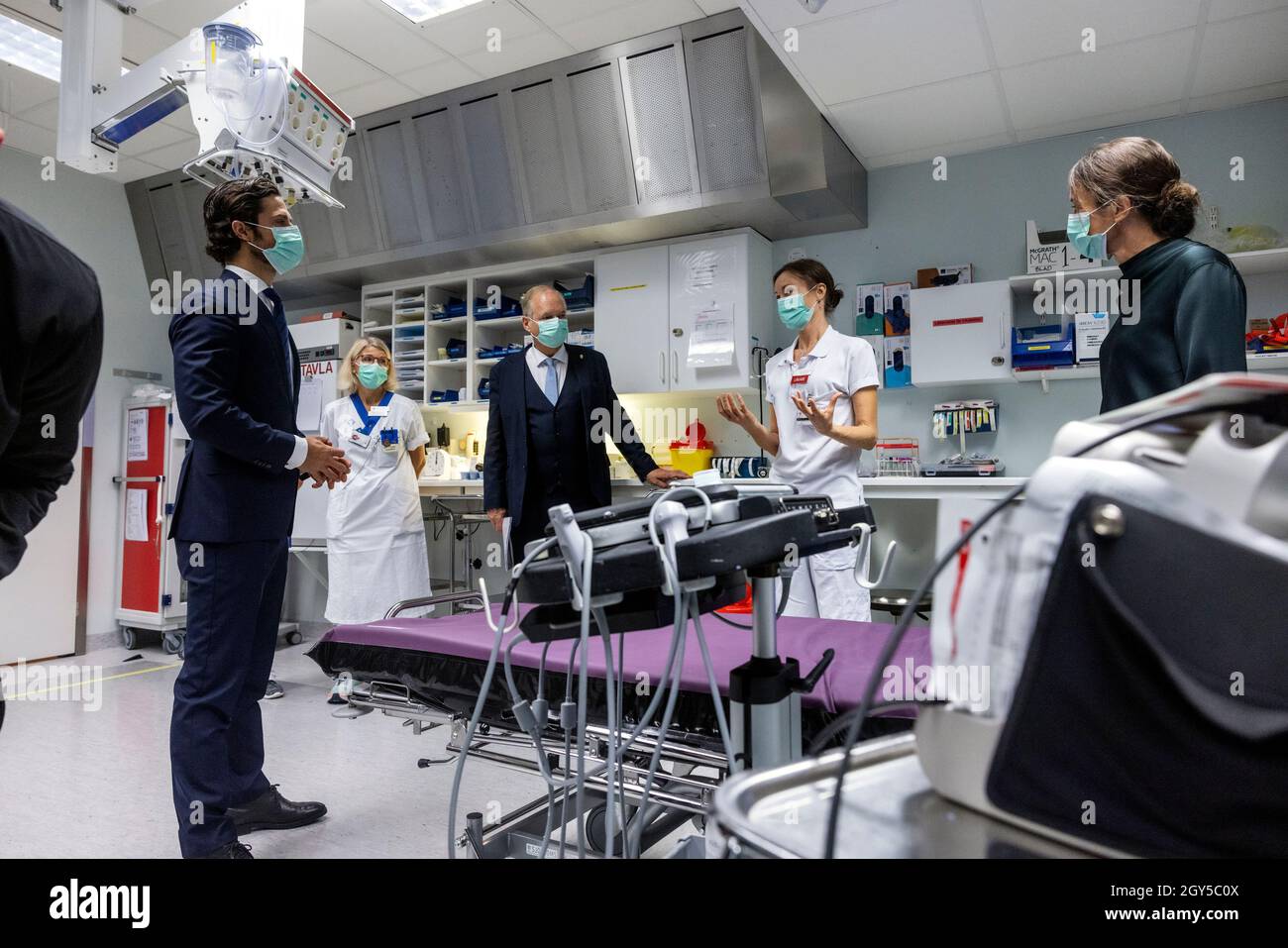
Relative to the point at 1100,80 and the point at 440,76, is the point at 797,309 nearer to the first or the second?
the point at 1100,80

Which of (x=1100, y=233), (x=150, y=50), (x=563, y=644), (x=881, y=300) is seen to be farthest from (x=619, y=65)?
(x=563, y=644)

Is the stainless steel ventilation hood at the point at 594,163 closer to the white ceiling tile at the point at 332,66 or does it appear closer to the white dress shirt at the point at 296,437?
the white ceiling tile at the point at 332,66

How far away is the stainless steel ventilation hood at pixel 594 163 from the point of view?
11.2 feet

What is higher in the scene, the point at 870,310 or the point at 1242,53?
the point at 1242,53

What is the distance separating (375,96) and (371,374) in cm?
170

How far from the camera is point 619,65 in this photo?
142 inches

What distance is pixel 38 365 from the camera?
105 cm

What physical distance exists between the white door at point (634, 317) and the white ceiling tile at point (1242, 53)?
233 cm

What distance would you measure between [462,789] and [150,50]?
3.66 meters

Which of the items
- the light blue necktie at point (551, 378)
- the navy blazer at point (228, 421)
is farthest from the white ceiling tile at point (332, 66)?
the navy blazer at point (228, 421)

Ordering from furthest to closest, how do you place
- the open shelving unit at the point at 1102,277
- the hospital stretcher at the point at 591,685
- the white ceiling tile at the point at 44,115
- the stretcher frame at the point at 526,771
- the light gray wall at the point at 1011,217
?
the white ceiling tile at the point at 44,115 → the light gray wall at the point at 1011,217 → the open shelving unit at the point at 1102,277 → the stretcher frame at the point at 526,771 → the hospital stretcher at the point at 591,685

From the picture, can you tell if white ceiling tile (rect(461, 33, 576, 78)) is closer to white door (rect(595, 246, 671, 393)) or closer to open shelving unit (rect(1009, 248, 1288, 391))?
white door (rect(595, 246, 671, 393))

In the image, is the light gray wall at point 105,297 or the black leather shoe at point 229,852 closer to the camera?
the black leather shoe at point 229,852

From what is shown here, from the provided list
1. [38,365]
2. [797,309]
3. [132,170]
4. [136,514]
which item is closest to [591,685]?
[38,365]
